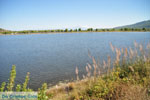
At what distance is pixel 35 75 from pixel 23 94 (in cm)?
613

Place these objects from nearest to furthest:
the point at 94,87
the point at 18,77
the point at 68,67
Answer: the point at 94,87 < the point at 18,77 < the point at 68,67

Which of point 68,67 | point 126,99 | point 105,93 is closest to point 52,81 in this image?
point 68,67

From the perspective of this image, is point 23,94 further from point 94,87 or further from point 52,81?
point 52,81

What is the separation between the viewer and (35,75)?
27.6ft

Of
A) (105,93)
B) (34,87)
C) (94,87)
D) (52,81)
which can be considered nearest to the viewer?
(105,93)

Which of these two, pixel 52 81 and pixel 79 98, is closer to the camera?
pixel 79 98

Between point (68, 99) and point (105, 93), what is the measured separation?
3.82ft

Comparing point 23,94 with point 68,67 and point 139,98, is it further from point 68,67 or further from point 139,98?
point 68,67

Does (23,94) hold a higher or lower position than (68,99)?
higher

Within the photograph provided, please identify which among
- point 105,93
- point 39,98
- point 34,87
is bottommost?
point 34,87

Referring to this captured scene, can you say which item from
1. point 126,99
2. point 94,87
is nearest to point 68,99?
point 94,87

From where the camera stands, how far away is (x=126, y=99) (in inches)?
106

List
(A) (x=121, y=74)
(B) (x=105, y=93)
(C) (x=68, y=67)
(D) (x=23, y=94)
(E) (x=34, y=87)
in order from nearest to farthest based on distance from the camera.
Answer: (D) (x=23, y=94), (B) (x=105, y=93), (A) (x=121, y=74), (E) (x=34, y=87), (C) (x=68, y=67)

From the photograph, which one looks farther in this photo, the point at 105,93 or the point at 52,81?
the point at 52,81
